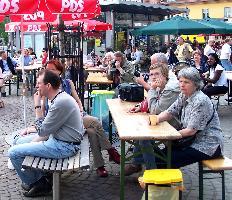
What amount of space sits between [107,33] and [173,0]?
143 feet

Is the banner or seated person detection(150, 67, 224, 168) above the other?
the banner

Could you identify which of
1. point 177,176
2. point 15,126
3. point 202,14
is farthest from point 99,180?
point 202,14

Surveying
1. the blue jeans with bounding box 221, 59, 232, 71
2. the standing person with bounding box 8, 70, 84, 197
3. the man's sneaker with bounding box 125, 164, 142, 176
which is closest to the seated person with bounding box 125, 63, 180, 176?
the man's sneaker with bounding box 125, 164, 142, 176

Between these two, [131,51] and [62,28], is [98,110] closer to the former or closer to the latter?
[62,28]

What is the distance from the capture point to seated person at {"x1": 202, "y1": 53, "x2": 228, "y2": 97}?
418 inches

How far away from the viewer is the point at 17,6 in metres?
6.59

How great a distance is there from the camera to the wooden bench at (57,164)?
188 inches

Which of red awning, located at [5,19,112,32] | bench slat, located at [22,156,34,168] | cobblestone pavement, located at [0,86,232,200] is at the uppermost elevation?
red awning, located at [5,19,112,32]

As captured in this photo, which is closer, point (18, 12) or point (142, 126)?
point (142, 126)

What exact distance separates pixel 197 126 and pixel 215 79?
5935 millimetres

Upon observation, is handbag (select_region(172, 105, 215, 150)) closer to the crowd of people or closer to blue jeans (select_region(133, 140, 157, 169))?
the crowd of people

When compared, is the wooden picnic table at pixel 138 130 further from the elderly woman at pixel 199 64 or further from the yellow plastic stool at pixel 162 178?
the elderly woman at pixel 199 64

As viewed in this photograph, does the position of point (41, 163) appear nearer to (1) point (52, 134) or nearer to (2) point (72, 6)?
(1) point (52, 134)

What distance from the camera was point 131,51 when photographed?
28.4m
